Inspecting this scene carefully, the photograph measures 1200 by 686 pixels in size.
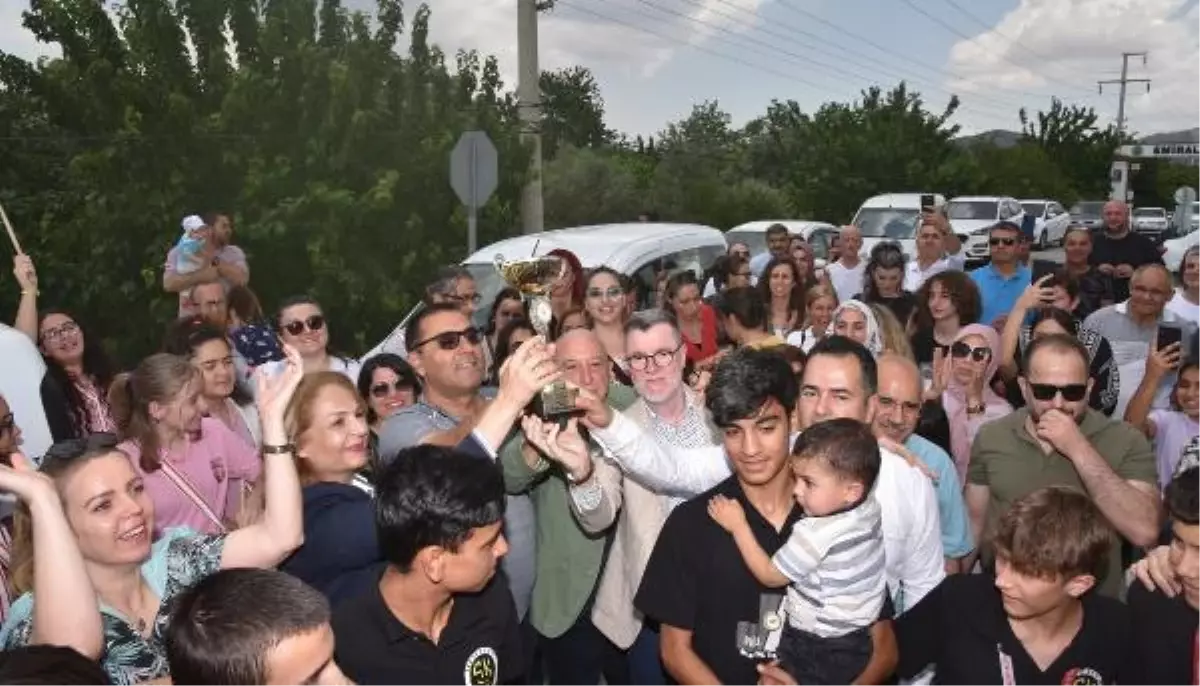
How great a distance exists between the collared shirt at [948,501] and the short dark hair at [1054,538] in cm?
92

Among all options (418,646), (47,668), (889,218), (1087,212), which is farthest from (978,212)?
(47,668)

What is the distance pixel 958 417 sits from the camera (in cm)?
477

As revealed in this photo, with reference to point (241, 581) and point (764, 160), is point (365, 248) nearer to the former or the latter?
point (241, 581)

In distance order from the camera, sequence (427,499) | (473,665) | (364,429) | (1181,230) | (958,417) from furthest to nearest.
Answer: (1181,230)
(958,417)
(364,429)
(473,665)
(427,499)

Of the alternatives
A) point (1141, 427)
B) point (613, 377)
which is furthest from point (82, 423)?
point (1141, 427)

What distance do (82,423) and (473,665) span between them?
3.67m

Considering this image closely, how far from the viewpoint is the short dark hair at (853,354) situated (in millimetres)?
3537

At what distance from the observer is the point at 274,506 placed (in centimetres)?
304

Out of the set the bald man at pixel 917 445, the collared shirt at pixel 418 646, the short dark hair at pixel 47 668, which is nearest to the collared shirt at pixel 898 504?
the bald man at pixel 917 445

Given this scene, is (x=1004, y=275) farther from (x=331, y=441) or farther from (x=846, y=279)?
(x=331, y=441)

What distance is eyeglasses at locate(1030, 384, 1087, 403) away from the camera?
147 inches

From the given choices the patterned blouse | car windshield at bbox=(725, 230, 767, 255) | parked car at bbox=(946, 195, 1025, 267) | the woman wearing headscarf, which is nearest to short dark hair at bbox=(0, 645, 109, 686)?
the patterned blouse

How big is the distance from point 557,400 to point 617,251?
6909mm

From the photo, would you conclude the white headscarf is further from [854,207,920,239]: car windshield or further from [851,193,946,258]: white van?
[854,207,920,239]: car windshield
